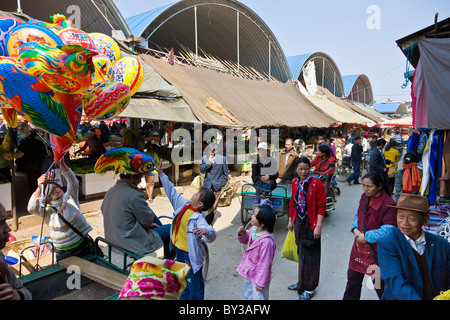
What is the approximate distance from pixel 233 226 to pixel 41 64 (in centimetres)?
495

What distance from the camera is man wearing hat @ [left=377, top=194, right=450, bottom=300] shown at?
204cm

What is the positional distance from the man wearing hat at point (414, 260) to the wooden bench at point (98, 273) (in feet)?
7.02

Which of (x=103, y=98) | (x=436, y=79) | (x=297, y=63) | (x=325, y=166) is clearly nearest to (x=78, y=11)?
(x=103, y=98)

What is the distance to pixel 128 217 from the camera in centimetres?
312

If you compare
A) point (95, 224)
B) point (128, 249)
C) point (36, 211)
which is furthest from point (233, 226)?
point (36, 211)

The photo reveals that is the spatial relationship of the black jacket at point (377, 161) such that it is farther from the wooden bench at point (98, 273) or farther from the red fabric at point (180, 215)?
the wooden bench at point (98, 273)

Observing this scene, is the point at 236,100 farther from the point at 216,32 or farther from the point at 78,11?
the point at 216,32

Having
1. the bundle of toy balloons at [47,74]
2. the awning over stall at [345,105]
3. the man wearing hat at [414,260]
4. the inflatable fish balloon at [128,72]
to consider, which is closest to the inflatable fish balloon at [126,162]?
the bundle of toy balloons at [47,74]

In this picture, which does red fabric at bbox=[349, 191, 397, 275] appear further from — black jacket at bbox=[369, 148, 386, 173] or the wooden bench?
black jacket at bbox=[369, 148, 386, 173]

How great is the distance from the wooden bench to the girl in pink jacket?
1.14 metres

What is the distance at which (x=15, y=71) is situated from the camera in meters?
2.45

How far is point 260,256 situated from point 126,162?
5.45ft

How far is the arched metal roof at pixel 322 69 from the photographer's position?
2436cm
